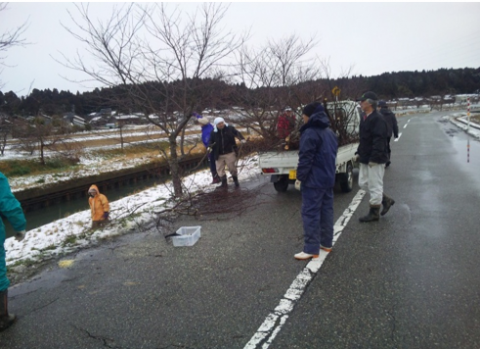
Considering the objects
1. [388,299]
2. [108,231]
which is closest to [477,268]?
[388,299]

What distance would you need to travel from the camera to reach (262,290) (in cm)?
379

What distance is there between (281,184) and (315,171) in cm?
424

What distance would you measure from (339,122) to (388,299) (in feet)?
20.4

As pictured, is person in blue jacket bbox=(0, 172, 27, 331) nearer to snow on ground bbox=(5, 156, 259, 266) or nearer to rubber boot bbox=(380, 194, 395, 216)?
snow on ground bbox=(5, 156, 259, 266)

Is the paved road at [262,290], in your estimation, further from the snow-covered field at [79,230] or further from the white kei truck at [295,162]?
the white kei truck at [295,162]

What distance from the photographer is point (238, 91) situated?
1448 cm

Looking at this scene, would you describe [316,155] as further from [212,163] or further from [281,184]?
[212,163]

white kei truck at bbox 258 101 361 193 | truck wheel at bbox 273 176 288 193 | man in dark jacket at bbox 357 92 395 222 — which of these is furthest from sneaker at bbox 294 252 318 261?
truck wheel at bbox 273 176 288 193

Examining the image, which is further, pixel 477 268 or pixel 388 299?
pixel 477 268

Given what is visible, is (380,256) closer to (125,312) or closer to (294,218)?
(294,218)

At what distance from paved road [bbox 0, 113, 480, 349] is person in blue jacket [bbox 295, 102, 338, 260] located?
1.29ft

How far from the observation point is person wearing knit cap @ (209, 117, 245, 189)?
9.20 metres

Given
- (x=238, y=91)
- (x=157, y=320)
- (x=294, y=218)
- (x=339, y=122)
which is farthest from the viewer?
(x=238, y=91)

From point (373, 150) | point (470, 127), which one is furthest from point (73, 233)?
point (470, 127)
